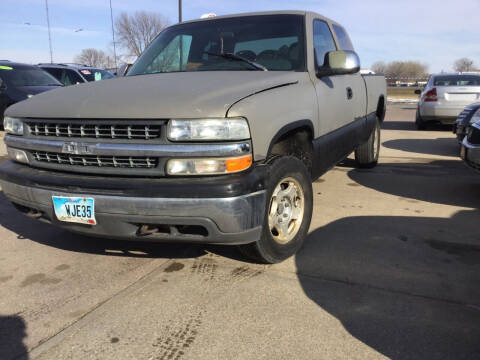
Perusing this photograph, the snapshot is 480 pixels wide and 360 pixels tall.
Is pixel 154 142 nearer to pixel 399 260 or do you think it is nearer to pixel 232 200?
pixel 232 200

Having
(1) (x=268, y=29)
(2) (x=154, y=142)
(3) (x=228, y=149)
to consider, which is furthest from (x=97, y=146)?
(1) (x=268, y=29)

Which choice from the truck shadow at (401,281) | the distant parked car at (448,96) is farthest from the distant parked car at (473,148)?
the distant parked car at (448,96)

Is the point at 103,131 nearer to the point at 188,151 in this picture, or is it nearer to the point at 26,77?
the point at 188,151

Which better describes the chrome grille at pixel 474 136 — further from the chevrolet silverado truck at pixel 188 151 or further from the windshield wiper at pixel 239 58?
the windshield wiper at pixel 239 58

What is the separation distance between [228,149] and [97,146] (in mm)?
797

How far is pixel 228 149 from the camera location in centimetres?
229

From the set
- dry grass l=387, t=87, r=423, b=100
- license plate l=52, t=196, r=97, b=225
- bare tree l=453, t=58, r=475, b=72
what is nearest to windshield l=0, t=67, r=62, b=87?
license plate l=52, t=196, r=97, b=225

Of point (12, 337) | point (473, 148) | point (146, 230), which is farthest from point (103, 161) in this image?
point (473, 148)

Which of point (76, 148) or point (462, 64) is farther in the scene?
point (462, 64)

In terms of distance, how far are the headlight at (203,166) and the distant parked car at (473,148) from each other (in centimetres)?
308

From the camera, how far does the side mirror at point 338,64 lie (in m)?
3.36

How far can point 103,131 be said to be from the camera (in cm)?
245

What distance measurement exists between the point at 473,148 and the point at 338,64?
197 cm

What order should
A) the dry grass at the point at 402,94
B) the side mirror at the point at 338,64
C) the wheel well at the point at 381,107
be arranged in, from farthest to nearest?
the dry grass at the point at 402,94
the wheel well at the point at 381,107
the side mirror at the point at 338,64
